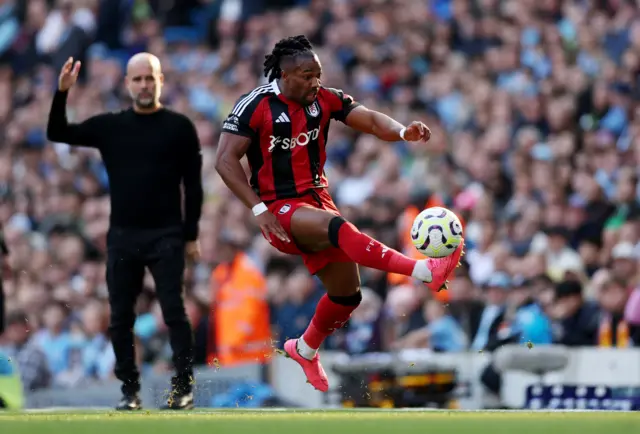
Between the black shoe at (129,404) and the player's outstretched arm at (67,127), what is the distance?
196cm

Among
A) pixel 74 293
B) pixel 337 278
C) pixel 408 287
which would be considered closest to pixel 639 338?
pixel 408 287

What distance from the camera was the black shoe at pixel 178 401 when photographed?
11.1m

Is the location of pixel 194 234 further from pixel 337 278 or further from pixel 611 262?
pixel 611 262

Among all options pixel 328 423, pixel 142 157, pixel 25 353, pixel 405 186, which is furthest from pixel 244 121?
pixel 25 353

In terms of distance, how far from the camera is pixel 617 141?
1586cm

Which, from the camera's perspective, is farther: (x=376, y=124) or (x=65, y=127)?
(x=65, y=127)

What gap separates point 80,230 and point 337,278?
9.14 meters

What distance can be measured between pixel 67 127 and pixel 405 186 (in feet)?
20.5

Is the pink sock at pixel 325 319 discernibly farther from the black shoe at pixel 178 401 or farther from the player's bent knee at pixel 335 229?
the black shoe at pixel 178 401

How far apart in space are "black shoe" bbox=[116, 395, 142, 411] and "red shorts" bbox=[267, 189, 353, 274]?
5.81 feet

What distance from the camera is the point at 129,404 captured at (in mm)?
11172

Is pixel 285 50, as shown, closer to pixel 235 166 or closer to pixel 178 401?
pixel 235 166

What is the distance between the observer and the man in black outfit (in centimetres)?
1116

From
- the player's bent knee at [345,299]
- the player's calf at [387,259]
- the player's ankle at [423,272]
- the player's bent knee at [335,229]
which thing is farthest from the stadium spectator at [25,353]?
the player's ankle at [423,272]
